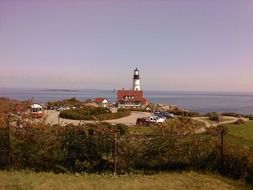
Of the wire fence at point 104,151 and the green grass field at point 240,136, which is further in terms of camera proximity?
the green grass field at point 240,136

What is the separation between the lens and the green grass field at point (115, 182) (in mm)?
9656

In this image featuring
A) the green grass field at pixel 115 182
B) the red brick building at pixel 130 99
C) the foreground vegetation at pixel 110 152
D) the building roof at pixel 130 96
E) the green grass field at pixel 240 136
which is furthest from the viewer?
the building roof at pixel 130 96

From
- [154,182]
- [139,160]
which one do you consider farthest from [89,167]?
[154,182]

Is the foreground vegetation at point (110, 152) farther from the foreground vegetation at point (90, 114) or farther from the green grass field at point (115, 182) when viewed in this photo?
the foreground vegetation at point (90, 114)

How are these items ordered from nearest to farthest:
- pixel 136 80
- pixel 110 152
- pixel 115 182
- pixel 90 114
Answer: pixel 115 182
pixel 110 152
pixel 90 114
pixel 136 80

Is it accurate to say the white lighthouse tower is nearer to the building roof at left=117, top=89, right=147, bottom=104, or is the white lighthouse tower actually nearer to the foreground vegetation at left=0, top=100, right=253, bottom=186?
the building roof at left=117, top=89, right=147, bottom=104

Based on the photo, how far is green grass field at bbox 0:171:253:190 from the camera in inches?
380

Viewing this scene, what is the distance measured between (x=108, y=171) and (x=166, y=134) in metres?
2.29

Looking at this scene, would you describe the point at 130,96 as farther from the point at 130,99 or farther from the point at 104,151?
the point at 104,151

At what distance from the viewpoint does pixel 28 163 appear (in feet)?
38.7

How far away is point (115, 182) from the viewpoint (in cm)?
1037

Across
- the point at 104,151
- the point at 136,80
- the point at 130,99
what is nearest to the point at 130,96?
the point at 130,99

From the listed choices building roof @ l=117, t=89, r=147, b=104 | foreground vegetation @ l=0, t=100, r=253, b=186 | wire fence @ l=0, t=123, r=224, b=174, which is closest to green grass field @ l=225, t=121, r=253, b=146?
foreground vegetation @ l=0, t=100, r=253, b=186

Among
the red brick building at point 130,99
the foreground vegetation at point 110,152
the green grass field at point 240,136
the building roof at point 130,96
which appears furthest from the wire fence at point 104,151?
the building roof at point 130,96
